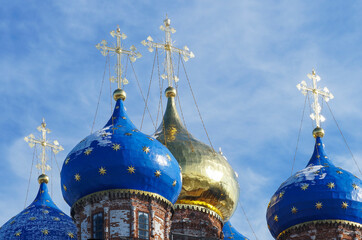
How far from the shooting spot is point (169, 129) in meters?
40.6

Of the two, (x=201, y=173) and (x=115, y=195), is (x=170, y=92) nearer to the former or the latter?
(x=201, y=173)

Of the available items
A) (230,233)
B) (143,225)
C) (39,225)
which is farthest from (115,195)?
(230,233)

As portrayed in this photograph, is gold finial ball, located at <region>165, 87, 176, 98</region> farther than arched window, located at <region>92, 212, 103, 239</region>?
Yes

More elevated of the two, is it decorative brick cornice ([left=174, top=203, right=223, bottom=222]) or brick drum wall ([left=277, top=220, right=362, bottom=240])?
decorative brick cornice ([left=174, top=203, right=223, bottom=222])

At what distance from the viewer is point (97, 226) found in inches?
1358

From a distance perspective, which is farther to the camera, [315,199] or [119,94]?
[119,94]

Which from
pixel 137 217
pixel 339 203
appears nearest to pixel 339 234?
pixel 339 203

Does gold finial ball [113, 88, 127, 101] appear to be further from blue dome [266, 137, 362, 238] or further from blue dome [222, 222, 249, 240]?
blue dome [222, 222, 249, 240]

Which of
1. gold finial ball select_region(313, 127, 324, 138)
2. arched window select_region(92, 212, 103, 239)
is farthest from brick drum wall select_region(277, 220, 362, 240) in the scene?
arched window select_region(92, 212, 103, 239)

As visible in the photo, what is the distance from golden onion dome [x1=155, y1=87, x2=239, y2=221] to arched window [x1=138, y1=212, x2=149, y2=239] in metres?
4.14

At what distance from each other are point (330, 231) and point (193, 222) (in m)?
4.78

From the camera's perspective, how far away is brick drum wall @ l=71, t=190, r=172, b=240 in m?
34.2

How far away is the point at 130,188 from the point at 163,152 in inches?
76.4

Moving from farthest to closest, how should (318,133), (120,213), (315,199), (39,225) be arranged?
(318,133) → (315,199) → (39,225) → (120,213)
